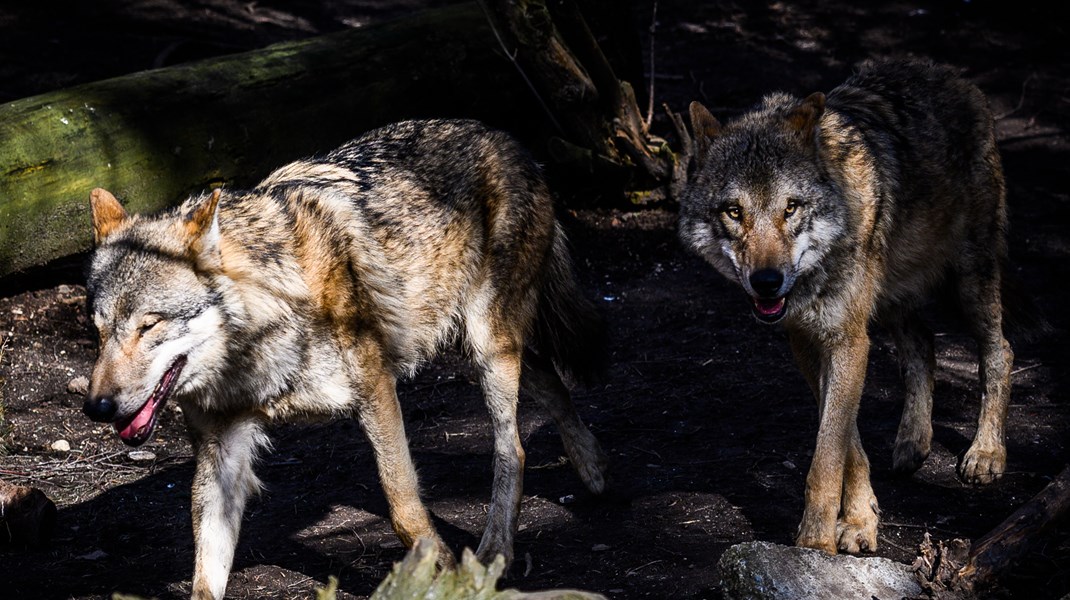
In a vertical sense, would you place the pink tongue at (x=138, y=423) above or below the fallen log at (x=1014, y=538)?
above

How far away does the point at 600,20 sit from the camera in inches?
302

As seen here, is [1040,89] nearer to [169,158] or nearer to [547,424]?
[547,424]

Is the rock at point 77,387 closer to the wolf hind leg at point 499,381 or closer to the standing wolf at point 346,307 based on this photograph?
the standing wolf at point 346,307

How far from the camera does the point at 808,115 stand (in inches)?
154

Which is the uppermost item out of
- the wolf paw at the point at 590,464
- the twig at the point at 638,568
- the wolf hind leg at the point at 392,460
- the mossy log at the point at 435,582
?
the mossy log at the point at 435,582

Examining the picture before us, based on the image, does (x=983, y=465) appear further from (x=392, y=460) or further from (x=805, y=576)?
(x=392, y=460)

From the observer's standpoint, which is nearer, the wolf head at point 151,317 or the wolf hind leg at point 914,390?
the wolf head at point 151,317

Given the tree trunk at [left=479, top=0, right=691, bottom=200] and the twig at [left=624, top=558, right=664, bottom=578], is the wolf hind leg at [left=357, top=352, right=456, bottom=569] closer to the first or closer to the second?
the twig at [left=624, top=558, right=664, bottom=578]

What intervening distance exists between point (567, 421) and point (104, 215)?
80.6 inches

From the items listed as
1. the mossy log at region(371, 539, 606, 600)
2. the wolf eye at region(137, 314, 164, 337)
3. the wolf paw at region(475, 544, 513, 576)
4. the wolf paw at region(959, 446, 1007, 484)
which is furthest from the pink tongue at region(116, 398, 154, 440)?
the wolf paw at region(959, 446, 1007, 484)

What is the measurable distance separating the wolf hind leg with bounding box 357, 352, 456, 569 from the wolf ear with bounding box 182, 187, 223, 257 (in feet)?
2.40

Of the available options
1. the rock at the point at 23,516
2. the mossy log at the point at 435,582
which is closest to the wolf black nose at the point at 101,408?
the mossy log at the point at 435,582

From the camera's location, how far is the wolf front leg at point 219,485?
364 cm

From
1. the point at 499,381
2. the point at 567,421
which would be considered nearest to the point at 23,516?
the point at 499,381
